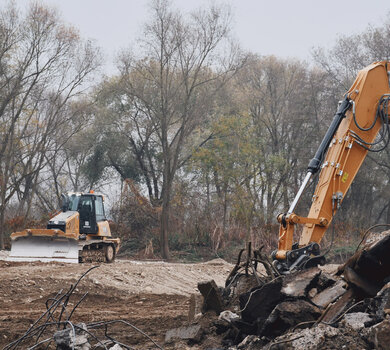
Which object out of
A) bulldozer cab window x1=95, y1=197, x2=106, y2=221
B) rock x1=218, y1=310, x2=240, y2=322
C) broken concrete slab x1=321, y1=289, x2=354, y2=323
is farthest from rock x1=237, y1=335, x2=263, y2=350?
bulldozer cab window x1=95, y1=197, x2=106, y2=221

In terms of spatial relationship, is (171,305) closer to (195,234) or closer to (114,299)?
(114,299)

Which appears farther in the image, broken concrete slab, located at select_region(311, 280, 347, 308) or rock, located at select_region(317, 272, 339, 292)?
rock, located at select_region(317, 272, 339, 292)

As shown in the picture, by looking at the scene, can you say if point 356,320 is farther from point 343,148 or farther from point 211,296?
point 343,148

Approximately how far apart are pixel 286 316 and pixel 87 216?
17.1 m

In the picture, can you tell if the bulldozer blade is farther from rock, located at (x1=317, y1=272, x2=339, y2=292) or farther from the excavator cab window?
rock, located at (x1=317, y1=272, x2=339, y2=292)

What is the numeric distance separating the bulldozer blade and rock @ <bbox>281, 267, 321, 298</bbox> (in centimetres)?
1375

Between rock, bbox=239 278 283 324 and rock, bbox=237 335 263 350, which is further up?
rock, bbox=239 278 283 324

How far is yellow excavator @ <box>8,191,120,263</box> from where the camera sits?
66.1 feet

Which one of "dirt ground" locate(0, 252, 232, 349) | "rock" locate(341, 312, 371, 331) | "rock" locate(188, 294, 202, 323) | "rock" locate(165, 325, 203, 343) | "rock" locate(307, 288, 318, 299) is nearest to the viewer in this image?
"rock" locate(341, 312, 371, 331)

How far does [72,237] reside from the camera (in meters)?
20.1

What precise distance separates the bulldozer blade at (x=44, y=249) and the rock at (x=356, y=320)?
1529 cm

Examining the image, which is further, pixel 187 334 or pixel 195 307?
pixel 195 307

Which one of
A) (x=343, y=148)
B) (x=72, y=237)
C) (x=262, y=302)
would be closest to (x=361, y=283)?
(x=262, y=302)

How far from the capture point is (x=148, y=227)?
34.5 meters
